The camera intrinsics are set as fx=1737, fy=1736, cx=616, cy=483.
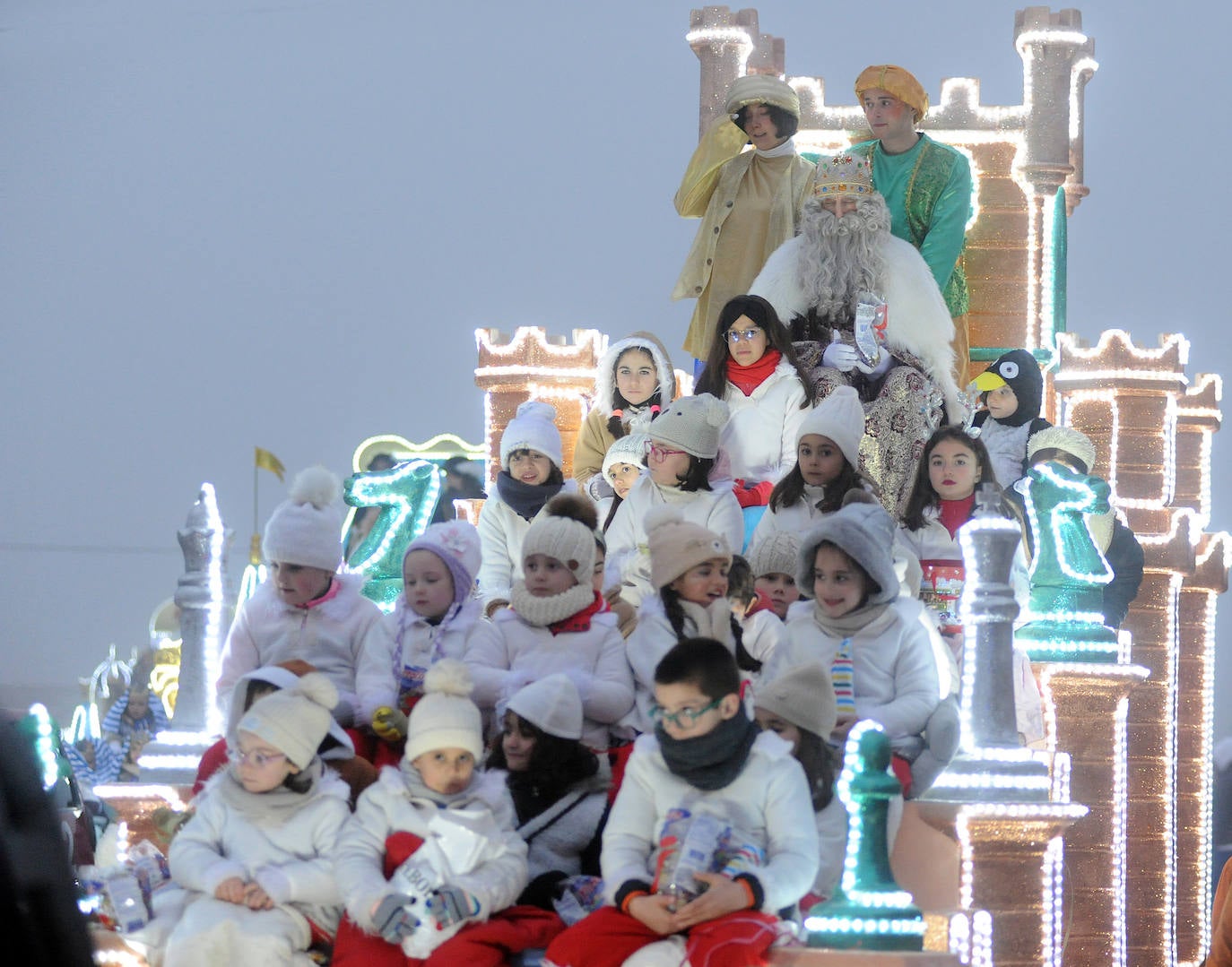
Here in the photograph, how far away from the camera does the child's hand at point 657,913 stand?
4641mm

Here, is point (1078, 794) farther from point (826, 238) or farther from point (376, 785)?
point (376, 785)

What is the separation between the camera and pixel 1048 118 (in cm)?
1310

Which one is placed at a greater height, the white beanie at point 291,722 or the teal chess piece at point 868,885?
the white beanie at point 291,722

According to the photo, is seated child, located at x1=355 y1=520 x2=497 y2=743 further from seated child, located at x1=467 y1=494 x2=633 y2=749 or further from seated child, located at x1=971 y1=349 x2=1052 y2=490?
seated child, located at x1=971 y1=349 x2=1052 y2=490

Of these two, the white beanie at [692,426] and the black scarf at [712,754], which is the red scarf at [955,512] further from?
the black scarf at [712,754]

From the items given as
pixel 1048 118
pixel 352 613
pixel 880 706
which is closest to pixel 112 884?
pixel 352 613

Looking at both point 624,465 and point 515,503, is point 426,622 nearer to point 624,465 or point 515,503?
point 515,503

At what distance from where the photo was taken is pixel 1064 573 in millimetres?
7992

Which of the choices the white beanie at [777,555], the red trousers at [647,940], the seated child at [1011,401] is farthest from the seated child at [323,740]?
the seated child at [1011,401]

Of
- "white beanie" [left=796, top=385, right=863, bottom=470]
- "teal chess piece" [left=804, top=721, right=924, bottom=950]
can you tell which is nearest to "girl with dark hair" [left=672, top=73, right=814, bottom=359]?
"white beanie" [left=796, top=385, right=863, bottom=470]

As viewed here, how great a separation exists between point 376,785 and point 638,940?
3.28ft

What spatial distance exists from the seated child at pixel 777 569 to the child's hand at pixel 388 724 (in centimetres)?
169

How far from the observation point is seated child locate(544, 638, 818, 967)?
4691mm

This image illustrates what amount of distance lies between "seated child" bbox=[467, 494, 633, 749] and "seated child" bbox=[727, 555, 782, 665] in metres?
0.50
